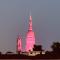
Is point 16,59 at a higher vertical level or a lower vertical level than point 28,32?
lower

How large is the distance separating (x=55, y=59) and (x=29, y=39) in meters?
46.5

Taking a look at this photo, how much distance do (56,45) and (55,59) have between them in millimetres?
11476

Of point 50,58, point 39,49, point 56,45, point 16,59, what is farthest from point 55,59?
point 39,49

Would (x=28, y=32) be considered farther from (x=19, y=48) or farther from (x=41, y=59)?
(x=41, y=59)

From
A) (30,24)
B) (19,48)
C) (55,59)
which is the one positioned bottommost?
(55,59)

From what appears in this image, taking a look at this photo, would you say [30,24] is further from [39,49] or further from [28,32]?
[39,49]

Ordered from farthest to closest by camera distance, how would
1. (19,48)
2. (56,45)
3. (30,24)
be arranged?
(30,24)
(19,48)
(56,45)

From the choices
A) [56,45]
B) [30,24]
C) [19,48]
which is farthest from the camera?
[30,24]

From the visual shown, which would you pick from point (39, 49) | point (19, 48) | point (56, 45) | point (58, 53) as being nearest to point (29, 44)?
point (19, 48)

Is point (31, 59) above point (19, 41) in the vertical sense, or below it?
below

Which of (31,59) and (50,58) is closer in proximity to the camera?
(50,58)

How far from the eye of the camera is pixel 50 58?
2266 inches

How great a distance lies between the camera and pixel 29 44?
100m

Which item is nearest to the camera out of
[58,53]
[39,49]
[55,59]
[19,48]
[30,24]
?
[55,59]
